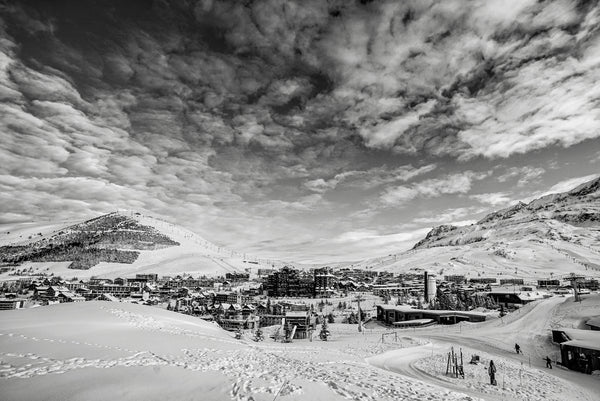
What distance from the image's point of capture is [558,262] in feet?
575

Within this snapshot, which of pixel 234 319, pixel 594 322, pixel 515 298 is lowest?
pixel 234 319

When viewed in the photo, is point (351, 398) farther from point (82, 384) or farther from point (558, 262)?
point (558, 262)

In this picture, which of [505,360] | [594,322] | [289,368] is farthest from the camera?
[594,322]

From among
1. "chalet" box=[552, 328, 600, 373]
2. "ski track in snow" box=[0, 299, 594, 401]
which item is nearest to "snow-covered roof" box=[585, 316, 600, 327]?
"chalet" box=[552, 328, 600, 373]

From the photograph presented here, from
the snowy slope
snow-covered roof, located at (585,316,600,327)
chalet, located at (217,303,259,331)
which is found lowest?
chalet, located at (217,303,259,331)

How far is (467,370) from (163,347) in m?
22.4

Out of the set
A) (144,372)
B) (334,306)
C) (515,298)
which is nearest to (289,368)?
(144,372)

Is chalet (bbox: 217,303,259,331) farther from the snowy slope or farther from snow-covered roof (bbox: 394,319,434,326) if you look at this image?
the snowy slope

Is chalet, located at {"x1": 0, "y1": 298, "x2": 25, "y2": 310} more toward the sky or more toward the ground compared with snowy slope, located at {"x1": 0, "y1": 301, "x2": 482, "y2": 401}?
more toward the ground

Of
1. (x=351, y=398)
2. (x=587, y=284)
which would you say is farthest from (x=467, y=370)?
(x=587, y=284)

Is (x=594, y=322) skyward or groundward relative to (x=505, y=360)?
skyward

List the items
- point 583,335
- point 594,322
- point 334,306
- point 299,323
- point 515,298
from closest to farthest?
point 583,335 < point 594,322 < point 299,323 < point 515,298 < point 334,306

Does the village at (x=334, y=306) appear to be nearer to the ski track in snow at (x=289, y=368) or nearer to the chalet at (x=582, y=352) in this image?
the chalet at (x=582, y=352)

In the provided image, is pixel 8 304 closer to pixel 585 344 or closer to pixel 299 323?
pixel 299 323
